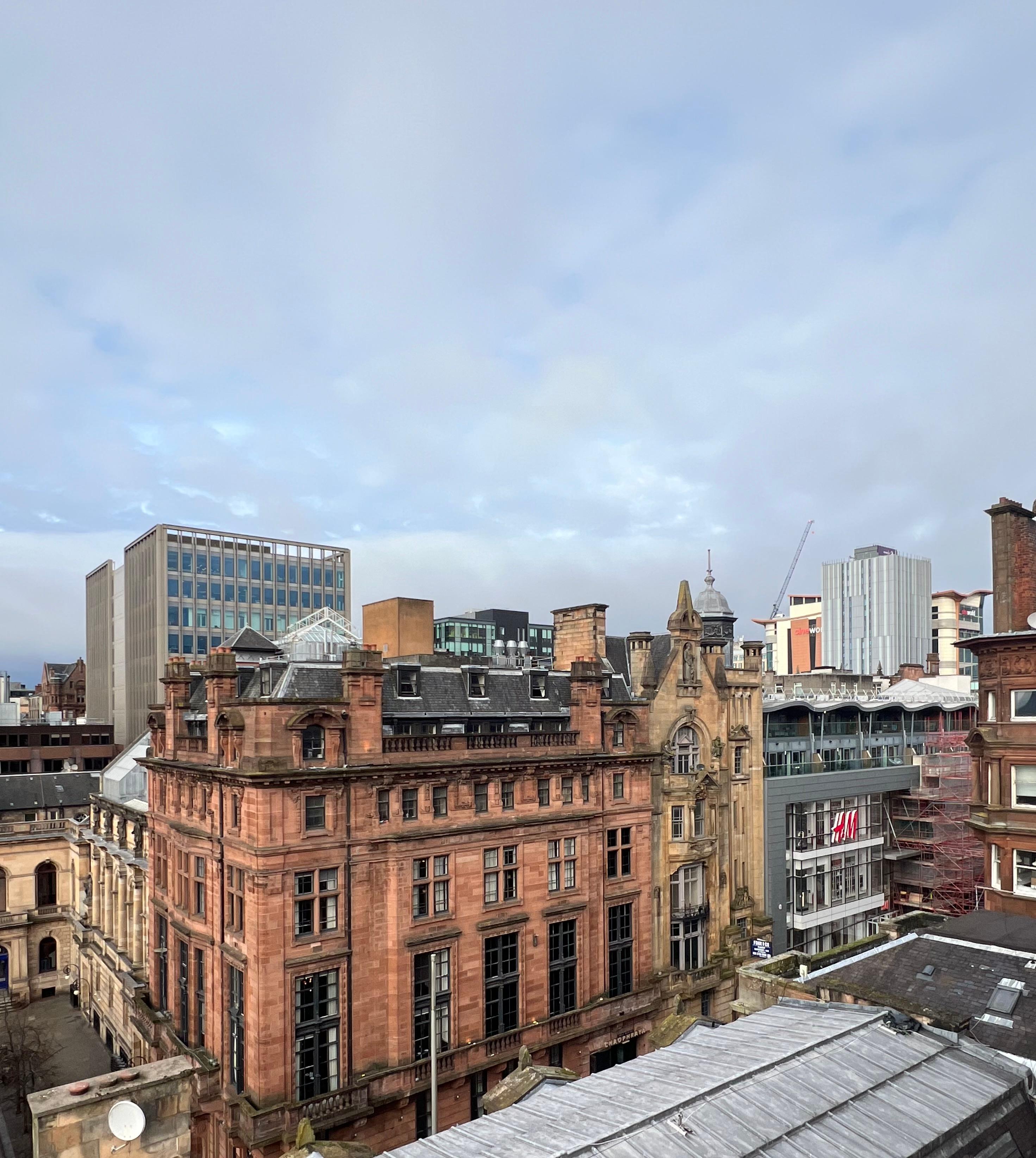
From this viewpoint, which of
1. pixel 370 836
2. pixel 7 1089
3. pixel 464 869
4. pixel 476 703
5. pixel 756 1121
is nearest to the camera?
pixel 756 1121

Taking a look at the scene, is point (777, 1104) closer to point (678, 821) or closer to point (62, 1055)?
point (678, 821)

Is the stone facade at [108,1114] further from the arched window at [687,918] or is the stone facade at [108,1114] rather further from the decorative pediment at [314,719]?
the arched window at [687,918]

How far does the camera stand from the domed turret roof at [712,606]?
62156mm

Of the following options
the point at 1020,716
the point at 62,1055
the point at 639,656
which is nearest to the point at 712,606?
the point at 639,656

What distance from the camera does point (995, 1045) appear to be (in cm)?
2450

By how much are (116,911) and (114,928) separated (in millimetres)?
1421

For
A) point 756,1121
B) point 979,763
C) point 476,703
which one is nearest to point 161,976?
point 476,703

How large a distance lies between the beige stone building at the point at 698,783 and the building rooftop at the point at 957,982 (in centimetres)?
2275

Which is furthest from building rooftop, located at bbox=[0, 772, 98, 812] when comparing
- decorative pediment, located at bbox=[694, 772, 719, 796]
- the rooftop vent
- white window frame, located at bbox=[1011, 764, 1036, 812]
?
white window frame, located at bbox=[1011, 764, 1036, 812]

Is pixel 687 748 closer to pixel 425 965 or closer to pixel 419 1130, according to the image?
pixel 425 965

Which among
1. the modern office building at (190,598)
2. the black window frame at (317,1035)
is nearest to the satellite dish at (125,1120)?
the black window frame at (317,1035)

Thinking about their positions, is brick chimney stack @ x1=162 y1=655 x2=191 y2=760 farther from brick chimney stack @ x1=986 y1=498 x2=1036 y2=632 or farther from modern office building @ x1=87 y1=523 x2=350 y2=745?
modern office building @ x1=87 y1=523 x2=350 y2=745

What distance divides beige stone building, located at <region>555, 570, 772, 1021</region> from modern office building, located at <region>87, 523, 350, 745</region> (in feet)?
212

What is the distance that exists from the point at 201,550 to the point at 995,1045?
109091 millimetres
